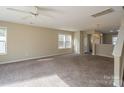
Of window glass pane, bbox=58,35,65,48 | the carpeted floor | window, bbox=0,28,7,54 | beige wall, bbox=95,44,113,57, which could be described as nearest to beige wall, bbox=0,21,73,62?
window, bbox=0,28,7,54

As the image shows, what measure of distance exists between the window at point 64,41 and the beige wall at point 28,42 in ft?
1.54

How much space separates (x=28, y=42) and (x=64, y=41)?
3.80 m

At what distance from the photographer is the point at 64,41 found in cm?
952

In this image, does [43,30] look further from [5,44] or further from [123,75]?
[123,75]

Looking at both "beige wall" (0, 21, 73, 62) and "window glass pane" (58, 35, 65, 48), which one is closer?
"beige wall" (0, 21, 73, 62)

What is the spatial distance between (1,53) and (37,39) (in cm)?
249

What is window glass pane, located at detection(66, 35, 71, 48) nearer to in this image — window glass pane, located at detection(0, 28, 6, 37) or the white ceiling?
the white ceiling

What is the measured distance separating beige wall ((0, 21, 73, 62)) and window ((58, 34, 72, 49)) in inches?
18.5

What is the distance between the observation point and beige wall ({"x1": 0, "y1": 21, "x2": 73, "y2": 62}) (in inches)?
226

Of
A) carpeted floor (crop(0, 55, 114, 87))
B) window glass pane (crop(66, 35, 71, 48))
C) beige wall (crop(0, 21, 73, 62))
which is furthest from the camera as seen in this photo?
window glass pane (crop(66, 35, 71, 48))

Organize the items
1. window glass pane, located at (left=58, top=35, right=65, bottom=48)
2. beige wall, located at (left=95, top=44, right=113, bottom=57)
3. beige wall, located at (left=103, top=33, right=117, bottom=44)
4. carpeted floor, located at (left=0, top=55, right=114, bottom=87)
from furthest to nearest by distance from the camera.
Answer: beige wall, located at (left=103, top=33, right=117, bottom=44) < window glass pane, located at (left=58, top=35, right=65, bottom=48) < beige wall, located at (left=95, top=44, right=113, bottom=57) < carpeted floor, located at (left=0, top=55, right=114, bottom=87)

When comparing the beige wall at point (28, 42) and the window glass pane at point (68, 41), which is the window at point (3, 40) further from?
the window glass pane at point (68, 41)
